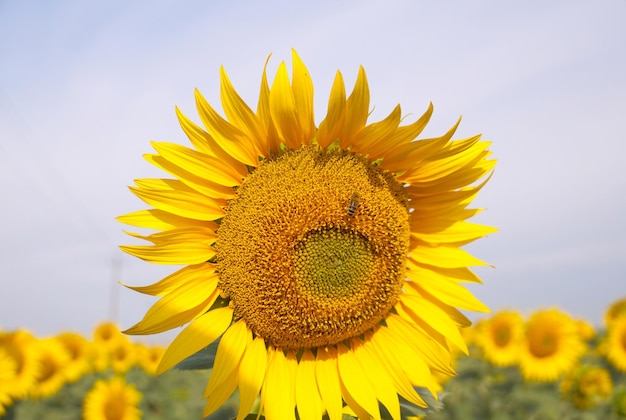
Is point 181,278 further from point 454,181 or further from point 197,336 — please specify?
point 454,181

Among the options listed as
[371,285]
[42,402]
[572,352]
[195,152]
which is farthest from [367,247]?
[42,402]

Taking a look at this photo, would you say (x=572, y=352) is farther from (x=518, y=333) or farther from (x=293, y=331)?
(x=293, y=331)

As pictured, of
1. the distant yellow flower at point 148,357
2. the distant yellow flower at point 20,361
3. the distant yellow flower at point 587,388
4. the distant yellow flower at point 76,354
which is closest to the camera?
the distant yellow flower at point 20,361

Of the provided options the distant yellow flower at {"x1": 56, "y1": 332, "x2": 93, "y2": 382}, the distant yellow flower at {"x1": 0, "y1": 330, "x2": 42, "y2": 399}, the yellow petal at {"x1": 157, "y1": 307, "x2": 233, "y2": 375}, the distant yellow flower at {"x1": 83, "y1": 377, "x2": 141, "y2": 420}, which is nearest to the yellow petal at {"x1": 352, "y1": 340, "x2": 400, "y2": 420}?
the yellow petal at {"x1": 157, "y1": 307, "x2": 233, "y2": 375}

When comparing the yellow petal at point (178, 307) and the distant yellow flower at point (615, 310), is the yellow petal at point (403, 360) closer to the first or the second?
the yellow petal at point (178, 307)

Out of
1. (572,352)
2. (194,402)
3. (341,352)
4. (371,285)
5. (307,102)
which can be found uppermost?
(307,102)

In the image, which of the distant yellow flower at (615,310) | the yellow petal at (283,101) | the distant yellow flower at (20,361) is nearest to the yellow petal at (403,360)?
the yellow petal at (283,101)
